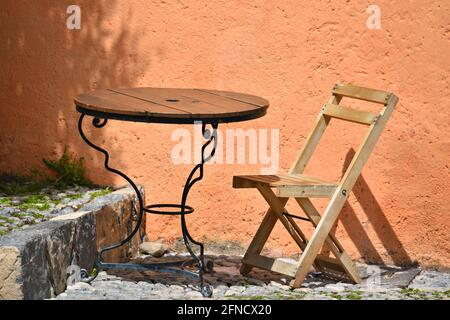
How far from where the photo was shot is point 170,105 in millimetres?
5648

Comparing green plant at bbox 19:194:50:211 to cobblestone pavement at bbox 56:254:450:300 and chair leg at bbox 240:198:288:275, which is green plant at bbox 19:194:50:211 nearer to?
cobblestone pavement at bbox 56:254:450:300

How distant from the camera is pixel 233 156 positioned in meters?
6.82

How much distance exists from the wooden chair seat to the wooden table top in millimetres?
452

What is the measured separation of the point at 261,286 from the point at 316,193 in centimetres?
68

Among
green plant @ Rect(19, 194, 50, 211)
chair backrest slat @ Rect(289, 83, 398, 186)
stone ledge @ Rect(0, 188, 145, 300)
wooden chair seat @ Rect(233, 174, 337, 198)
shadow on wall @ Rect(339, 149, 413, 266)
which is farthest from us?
shadow on wall @ Rect(339, 149, 413, 266)

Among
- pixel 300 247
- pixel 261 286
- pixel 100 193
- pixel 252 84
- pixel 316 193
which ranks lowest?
pixel 261 286

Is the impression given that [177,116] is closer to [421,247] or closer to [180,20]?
[180,20]

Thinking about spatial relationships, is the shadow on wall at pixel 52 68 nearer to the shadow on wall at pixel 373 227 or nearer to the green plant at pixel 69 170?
the green plant at pixel 69 170

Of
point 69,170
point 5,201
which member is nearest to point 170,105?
point 5,201

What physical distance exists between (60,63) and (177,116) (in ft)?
6.36

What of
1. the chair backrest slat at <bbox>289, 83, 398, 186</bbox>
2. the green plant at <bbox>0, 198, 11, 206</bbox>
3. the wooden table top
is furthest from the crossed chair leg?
the green plant at <bbox>0, 198, 11, 206</bbox>

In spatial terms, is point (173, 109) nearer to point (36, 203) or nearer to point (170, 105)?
point (170, 105)

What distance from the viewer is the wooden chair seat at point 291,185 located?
587cm

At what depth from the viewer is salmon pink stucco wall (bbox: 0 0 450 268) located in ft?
21.7
